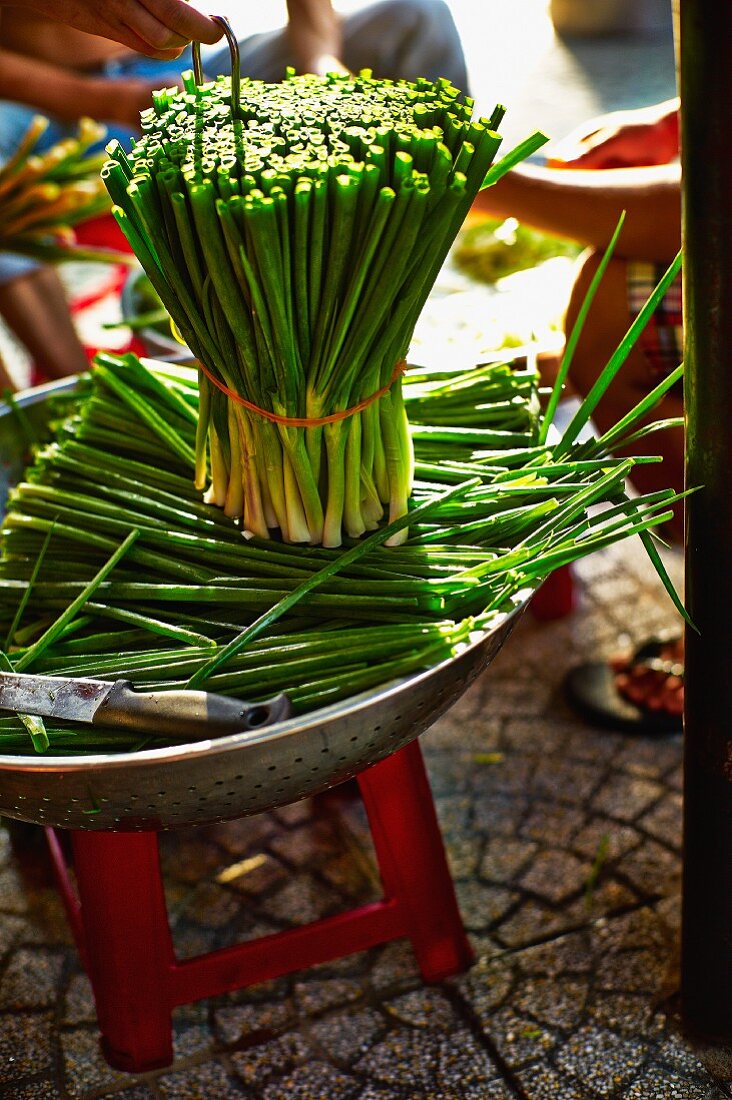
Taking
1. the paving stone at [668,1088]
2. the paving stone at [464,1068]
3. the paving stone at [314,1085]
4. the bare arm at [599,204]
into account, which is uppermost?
the bare arm at [599,204]

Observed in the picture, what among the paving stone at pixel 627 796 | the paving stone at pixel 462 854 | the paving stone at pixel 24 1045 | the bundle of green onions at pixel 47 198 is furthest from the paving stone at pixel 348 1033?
the bundle of green onions at pixel 47 198

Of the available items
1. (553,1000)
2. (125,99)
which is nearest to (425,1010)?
(553,1000)

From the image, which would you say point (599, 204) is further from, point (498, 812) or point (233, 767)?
point (233, 767)

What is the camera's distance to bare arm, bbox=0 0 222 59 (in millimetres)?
1531

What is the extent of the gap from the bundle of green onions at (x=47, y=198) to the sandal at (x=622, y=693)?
7.14ft

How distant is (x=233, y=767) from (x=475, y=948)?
105cm

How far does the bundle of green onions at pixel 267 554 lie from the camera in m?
1.49

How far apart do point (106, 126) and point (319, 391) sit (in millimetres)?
3587

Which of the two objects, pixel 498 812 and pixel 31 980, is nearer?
pixel 31 980

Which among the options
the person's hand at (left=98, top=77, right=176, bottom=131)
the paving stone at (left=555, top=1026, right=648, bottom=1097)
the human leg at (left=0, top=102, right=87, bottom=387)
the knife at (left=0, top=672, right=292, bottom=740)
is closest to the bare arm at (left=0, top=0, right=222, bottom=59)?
the knife at (left=0, top=672, right=292, bottom=740)

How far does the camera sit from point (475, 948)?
7.15 feet

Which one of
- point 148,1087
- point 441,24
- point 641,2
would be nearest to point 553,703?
point 148,1087

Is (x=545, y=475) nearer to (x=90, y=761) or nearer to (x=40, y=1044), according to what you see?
(x=90, y=761)

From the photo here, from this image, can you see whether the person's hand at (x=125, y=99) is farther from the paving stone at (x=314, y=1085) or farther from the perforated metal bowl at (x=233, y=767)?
the paving stone at (x=314, y=1085)
